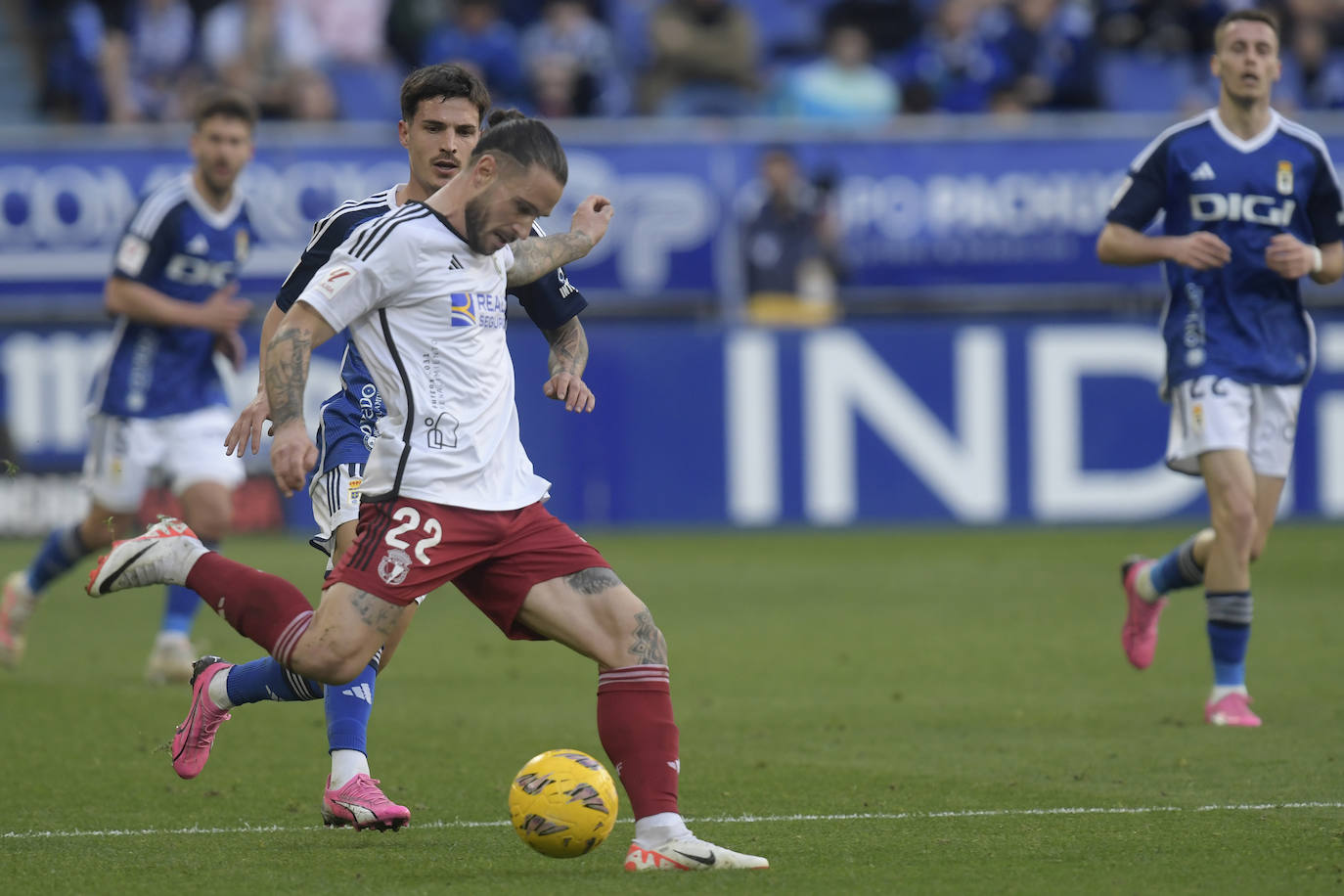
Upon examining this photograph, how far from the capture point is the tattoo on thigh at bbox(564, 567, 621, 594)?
5469mm

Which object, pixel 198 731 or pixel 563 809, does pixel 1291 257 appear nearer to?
pixel 563 809

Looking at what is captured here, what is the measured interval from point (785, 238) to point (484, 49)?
4.08 metres

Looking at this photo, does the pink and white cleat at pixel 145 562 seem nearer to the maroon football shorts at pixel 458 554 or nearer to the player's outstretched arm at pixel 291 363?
the maroon football shorts at pixel 458 554

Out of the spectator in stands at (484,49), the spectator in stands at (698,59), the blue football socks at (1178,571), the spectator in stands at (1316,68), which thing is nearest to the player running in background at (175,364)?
the blue football socks at (1178,571)

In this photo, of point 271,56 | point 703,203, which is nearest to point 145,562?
point 703,203

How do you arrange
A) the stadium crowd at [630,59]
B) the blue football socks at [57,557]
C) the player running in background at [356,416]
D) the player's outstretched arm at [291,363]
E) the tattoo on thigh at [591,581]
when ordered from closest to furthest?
1. the player's outstretched arm at [291,363]
2. the tattoo on thigh at [591,581]
3. the player running in background at [356,416]
4. the blue football socks at [57,557]
5. the stadium crowd at [630,59]

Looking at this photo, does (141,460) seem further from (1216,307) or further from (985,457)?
(985,457)

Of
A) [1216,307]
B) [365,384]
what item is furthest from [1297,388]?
[365,384]

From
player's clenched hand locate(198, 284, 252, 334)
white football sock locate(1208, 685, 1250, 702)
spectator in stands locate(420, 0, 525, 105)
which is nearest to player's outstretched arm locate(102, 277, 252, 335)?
player's clenched hand locate(198, 284, 252, 334)

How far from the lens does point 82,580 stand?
14.7m

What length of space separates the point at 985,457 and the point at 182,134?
23.2 ft

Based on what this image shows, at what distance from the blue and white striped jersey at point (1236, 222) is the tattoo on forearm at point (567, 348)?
124 inches

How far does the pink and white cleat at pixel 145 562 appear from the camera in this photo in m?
5.89

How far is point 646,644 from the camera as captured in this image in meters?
5.46
